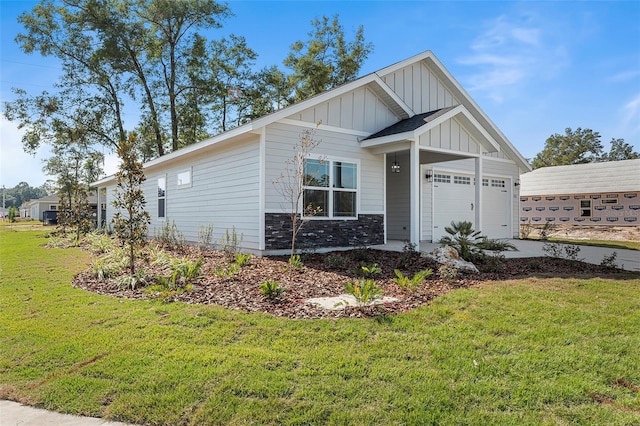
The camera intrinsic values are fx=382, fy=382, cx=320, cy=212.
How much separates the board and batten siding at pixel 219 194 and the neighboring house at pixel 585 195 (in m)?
22.2

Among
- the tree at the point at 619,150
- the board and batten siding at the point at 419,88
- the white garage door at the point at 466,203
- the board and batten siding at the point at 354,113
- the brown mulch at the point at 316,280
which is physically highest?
the tree at the point at 619,150

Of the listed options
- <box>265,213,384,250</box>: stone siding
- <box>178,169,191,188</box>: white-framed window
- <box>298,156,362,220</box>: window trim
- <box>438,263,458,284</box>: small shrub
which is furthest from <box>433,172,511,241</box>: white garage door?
<box>178,169,191,188</box>: white-framed window

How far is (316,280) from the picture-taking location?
6.63 metres

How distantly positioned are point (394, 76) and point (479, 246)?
6637 mm

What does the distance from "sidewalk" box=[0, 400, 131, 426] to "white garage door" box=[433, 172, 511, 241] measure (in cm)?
1212

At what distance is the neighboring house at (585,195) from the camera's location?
879 inches

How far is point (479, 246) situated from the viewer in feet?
28.3

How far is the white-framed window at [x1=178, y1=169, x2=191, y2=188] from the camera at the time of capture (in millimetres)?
12648

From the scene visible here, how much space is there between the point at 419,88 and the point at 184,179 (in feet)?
28.6

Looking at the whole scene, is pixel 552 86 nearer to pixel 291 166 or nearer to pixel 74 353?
pixel 291 166

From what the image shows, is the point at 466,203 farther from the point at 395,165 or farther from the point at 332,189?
the point at 332,189

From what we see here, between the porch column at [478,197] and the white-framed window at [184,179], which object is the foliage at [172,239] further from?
the porch column at [478,197]

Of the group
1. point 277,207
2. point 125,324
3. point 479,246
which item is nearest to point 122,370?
point 125,324

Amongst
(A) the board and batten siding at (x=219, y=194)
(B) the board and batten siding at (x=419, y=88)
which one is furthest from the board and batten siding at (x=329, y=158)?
(B) the board and batten siding at (x=419, y=88)
